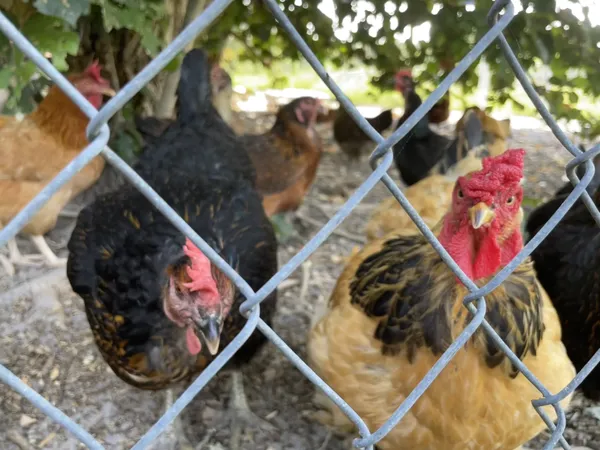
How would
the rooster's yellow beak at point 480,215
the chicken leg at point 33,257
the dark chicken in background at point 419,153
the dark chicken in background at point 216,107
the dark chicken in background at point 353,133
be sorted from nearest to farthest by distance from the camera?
the rooster's yellow beak at point 480,215
the chicken leg at point 33,257
the dark chicken in background at point 216,107
the dark chicken in background at point 419,153
the dark chicken in background at point 353,133

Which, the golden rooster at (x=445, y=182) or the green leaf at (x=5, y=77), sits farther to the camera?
the golden rooster at (x=445, y=182)

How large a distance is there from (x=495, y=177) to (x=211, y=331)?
811 millimetres

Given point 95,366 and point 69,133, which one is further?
point 69,133

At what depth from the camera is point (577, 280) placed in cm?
204

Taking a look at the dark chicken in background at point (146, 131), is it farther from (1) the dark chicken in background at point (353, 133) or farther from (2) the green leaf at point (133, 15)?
(1) the dark chicken in background at point (353, 133)

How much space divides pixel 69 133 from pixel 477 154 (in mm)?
2088

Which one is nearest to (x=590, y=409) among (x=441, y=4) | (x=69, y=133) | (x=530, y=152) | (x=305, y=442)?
(x=305, y=442)

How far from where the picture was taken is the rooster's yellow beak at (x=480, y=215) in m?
1.30

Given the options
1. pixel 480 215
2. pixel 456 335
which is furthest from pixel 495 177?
pixel 456 335

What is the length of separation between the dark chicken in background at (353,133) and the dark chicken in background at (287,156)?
0.90 m

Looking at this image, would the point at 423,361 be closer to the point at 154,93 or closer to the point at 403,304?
the point at 403,304

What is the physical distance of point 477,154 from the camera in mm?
2787

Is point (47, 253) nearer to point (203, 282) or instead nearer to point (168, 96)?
point (168, 96)

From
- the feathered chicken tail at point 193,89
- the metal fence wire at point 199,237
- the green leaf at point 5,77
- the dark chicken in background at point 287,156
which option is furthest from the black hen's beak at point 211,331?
the dark chicken in background at point 287,156
